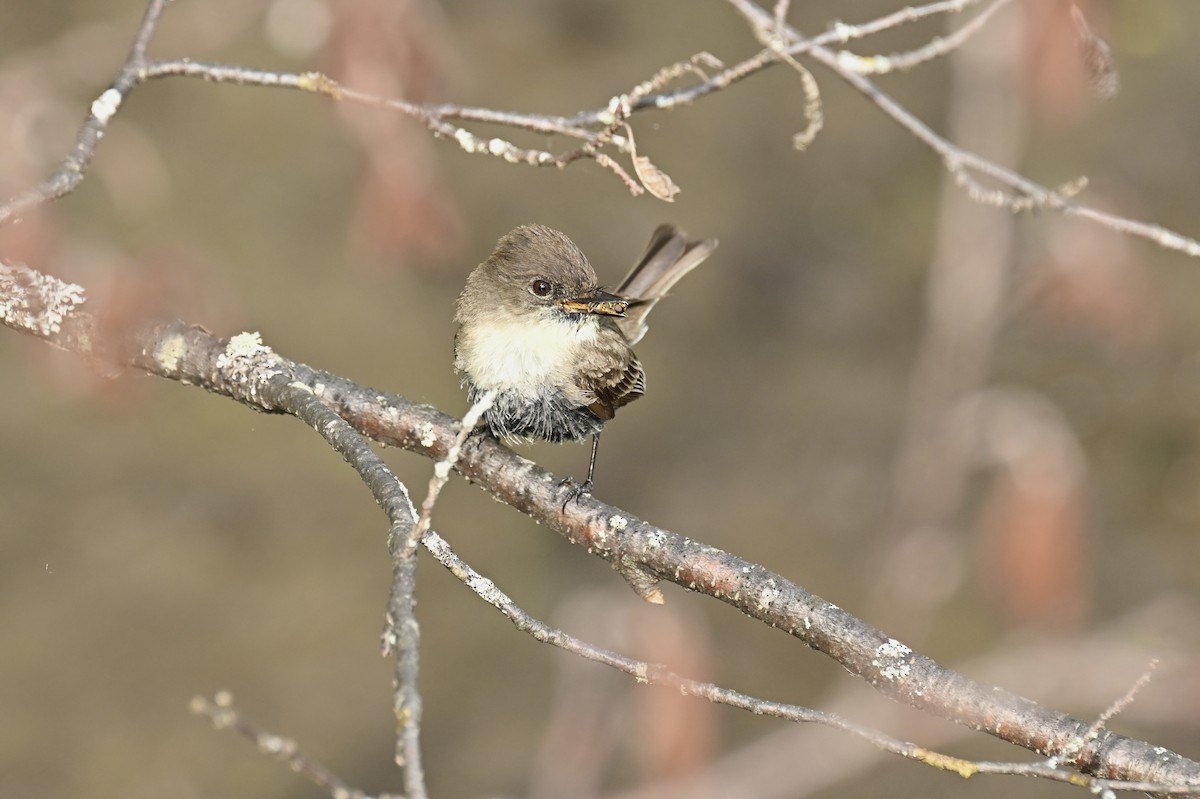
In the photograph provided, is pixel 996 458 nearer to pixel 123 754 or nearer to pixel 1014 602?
pixel 1014 602

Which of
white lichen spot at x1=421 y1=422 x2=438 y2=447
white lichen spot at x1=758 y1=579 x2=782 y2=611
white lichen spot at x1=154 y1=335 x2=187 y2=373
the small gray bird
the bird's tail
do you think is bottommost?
white lichen spot at x1=758 y1=579 x2=782 y2=611

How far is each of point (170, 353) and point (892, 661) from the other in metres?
1.96

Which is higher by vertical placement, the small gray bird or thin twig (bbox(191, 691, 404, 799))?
the small gray bird

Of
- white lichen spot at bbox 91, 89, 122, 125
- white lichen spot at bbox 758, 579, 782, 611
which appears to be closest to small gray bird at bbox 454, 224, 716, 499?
white lichen spot at bbox 758, 579, 782, 611

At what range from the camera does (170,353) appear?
3211 mm

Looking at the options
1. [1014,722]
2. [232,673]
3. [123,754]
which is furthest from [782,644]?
[1014,722]

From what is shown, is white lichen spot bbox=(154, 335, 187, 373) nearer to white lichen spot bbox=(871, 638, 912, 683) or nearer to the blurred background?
the blurred background

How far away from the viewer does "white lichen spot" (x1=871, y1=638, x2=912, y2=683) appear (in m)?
2.46

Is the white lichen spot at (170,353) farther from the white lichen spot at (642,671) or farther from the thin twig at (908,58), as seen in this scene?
the thin twig at (908,58)

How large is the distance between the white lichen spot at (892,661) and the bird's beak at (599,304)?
5.54ft

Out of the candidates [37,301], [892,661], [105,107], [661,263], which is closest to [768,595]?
[892,661]

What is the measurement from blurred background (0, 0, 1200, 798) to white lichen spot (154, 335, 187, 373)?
1.52 meters

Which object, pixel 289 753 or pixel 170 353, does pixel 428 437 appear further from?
pixel 289 753

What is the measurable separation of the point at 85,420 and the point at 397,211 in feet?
13.3
